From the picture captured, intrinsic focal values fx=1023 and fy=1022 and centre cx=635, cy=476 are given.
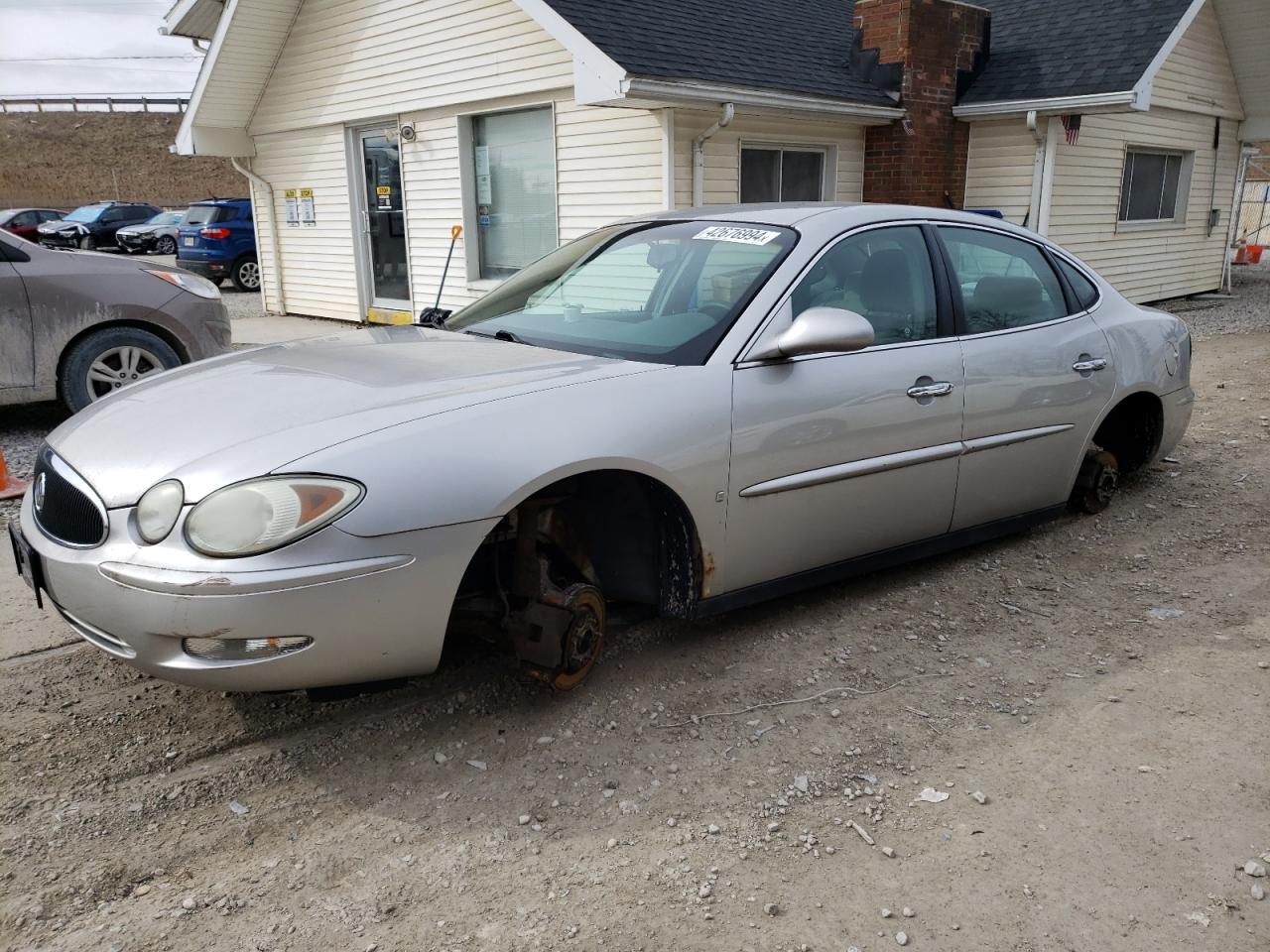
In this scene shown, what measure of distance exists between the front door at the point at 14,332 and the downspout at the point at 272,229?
8645 millimetres

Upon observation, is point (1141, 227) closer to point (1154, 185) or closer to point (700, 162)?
point (1154, 185)

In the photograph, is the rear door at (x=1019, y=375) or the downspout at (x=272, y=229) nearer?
the rear door at (x=1019, y=375)

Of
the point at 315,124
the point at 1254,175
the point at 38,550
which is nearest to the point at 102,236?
the point at 315,124

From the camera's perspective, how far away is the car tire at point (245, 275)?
18.7 m

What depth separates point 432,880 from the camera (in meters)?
2.49

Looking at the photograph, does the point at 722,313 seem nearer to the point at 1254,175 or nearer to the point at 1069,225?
the point at 1069,225

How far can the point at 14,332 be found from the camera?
6617mm

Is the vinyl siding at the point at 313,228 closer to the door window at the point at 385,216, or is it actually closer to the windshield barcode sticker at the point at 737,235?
the door window at the point at 385,216

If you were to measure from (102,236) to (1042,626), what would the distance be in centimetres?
3294

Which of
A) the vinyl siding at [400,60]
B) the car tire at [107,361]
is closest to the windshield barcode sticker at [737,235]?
the car tire at [107,361]

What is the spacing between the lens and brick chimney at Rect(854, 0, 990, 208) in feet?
36.7

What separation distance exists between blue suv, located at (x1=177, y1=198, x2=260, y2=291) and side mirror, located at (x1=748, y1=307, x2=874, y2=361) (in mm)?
16676

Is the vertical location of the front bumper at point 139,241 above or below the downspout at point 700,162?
below

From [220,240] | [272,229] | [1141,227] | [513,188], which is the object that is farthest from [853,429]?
[220,240]
